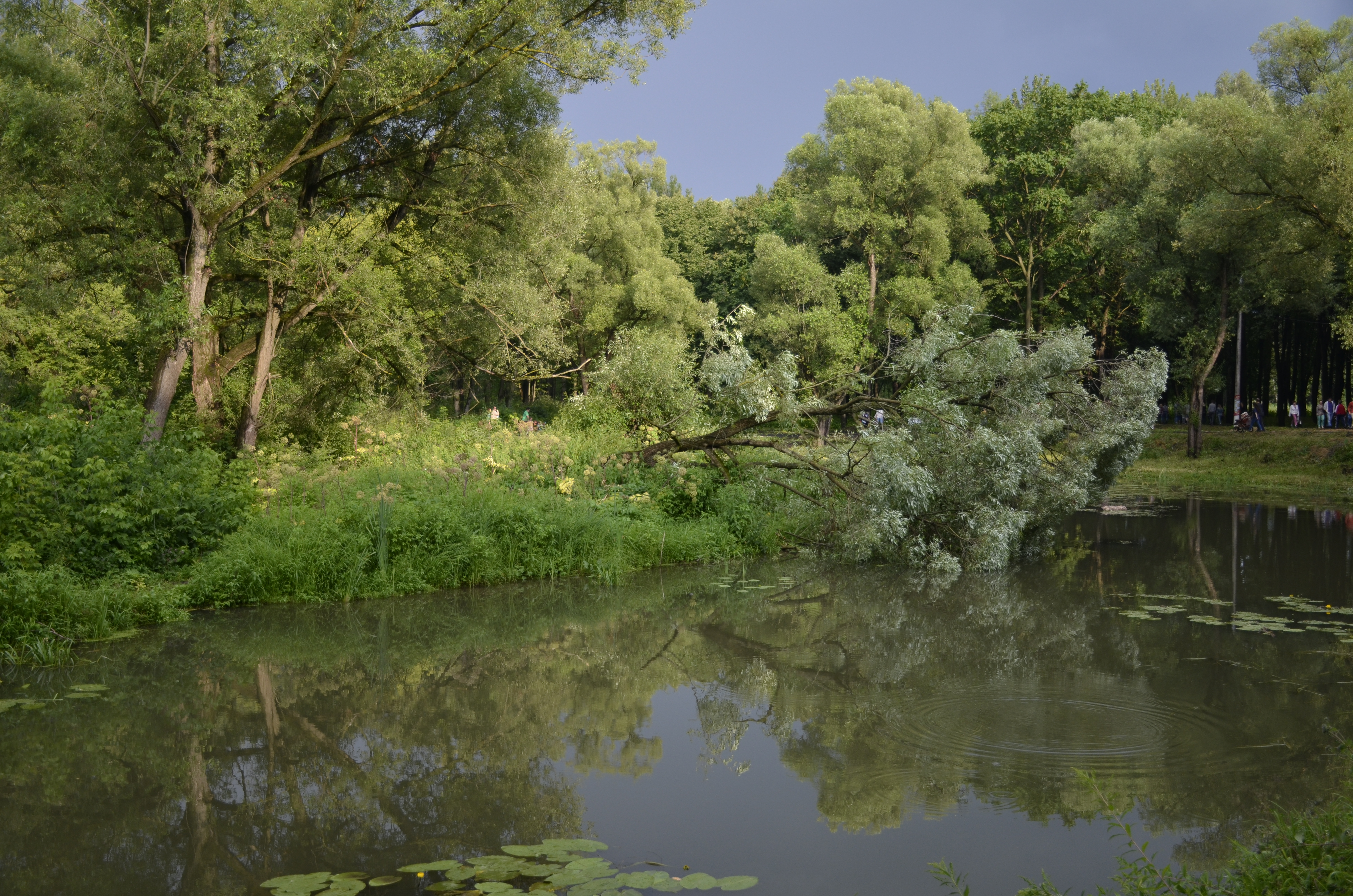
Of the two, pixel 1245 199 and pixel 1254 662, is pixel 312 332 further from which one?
pixel 1245 199

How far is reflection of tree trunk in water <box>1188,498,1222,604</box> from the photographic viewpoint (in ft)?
40.5

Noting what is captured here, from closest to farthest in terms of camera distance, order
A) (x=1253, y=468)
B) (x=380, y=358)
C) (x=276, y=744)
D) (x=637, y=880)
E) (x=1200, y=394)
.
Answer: (x=637, y=880) → (x=276, y=744) → (x=380, y=358) → (x=1253, y=468) → (x=1200, y=394)

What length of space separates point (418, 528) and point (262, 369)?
6331 mm

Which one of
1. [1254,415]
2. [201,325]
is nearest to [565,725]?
[201,325]

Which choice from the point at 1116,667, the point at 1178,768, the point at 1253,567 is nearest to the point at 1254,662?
the point at 1116,667

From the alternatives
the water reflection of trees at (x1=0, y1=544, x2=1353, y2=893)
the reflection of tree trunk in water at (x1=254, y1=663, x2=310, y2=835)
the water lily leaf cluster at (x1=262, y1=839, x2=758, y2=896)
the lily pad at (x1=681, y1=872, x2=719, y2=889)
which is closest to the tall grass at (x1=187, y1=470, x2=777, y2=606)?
the water reflection of trees at (x1=0, y1=544, x2=1353, y2=893)

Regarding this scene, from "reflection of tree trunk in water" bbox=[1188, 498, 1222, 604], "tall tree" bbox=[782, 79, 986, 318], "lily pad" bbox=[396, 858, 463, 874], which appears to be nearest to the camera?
"lily pad" bbox=[396, 858, 463, 874]

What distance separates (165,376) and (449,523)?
6.26 meters

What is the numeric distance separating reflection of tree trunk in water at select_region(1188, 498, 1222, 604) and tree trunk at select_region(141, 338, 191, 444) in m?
14.3

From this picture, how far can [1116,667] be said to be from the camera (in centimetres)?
859

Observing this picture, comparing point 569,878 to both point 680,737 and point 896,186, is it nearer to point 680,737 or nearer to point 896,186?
point 680,737

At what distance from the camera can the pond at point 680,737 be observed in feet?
16.9

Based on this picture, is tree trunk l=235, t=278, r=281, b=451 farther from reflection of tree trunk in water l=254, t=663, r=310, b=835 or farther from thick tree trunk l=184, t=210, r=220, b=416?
reflection of tree trunk in water l=254, t=663, r=310, b=835

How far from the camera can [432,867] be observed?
4840 millimetres
